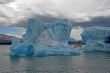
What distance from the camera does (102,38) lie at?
7225 cm

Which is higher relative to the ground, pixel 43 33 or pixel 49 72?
pixel 43 33

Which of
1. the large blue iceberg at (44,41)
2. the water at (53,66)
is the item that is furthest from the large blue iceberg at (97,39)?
the water at (53,66)

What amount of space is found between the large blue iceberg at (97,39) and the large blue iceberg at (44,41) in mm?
16268

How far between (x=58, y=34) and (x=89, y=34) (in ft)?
67.9

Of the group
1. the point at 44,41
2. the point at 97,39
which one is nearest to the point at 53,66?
the point at 44,41

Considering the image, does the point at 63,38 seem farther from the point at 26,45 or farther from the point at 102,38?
the point at 102,38

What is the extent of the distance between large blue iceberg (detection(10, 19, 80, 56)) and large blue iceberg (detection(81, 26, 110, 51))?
16.3 m

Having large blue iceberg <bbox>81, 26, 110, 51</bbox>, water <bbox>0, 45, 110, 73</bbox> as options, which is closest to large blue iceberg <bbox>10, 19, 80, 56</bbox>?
water <bbox>0, 45, 110, 73</bbox>

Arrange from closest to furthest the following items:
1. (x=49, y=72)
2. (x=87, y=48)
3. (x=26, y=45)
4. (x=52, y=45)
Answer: (x=49, y=72) → (x=26, y=45) → (x=52, y=45) → (x=87, y=48)

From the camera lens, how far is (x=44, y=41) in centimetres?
4991

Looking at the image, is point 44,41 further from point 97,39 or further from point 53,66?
point 97,39

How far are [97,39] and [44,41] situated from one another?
25.8 metres

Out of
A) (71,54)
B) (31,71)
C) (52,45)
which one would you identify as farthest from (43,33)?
(31,71)

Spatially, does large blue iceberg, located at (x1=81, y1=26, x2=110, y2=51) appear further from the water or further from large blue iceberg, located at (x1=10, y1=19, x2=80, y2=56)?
the water
